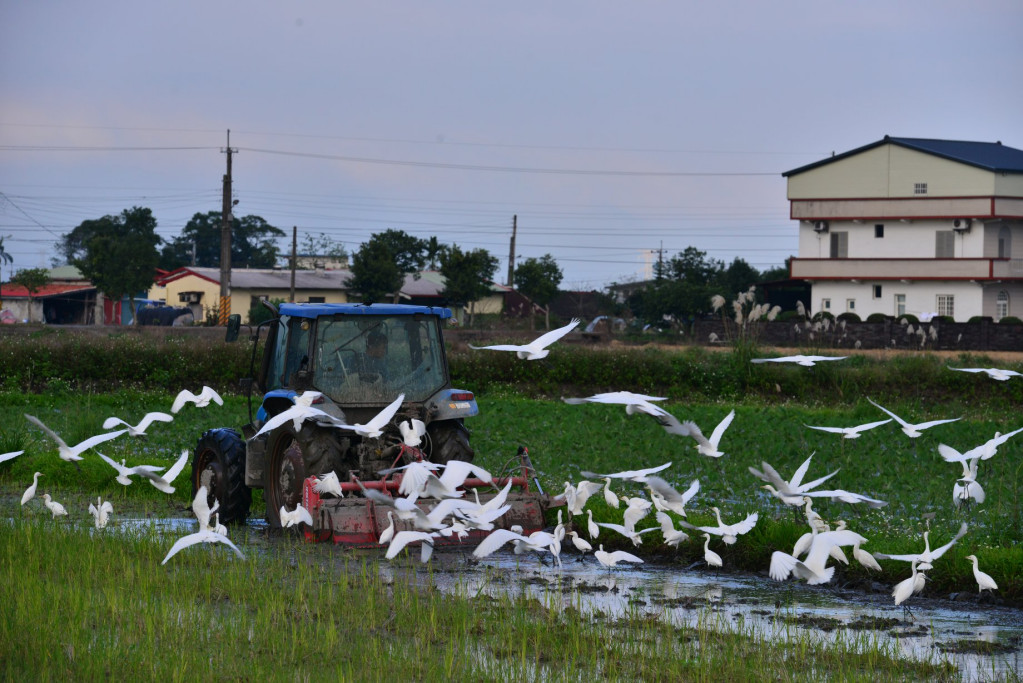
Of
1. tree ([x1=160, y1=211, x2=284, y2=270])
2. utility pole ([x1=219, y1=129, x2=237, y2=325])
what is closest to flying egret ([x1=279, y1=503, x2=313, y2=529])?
utility pole ([x1=219, y1=129, x2=237, y2=325])

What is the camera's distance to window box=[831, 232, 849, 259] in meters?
51.9

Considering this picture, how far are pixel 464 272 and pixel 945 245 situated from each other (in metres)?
22.9

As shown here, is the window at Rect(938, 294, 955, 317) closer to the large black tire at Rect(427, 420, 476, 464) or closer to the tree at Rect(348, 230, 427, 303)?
the tree at Rect(348, 230, 427, 303)

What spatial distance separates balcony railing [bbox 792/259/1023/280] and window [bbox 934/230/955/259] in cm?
121

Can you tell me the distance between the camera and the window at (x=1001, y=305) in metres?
48.8

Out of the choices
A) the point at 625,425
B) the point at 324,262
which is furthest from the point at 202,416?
the point at 324,262

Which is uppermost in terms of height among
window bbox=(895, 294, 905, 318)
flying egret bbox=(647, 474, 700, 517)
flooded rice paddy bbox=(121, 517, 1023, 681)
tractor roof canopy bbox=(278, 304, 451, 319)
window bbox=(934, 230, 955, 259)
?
window bbox=(934, 230, 955, 259)

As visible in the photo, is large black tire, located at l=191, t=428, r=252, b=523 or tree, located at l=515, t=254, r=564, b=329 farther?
tree, located at l=515, t=254, r=564, b=329

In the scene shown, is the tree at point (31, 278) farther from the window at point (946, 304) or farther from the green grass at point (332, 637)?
the green grass at point (332, 637)

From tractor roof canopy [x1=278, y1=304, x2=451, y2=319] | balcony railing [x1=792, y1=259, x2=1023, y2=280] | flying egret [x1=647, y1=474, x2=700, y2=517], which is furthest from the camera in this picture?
balcony railing [x1=792, y1=259, x2=1023, y2=280]

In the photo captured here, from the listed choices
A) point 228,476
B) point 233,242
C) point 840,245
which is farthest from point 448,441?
point 233,242

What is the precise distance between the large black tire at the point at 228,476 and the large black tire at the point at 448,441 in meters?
1.70

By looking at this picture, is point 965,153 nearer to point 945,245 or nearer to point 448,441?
point 945,245

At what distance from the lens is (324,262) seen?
242ft
